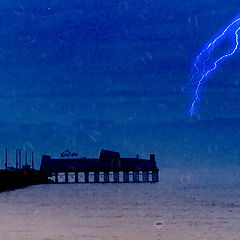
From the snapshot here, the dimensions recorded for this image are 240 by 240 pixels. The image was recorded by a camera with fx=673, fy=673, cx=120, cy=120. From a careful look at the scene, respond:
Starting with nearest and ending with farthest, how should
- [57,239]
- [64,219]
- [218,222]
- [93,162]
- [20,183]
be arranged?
[57,239] → [218,222] → [64,219] → [20,183] → [93,162]

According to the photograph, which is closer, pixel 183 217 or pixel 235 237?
pixel 235 237

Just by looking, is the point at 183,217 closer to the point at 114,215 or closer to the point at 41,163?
the point at 114,215

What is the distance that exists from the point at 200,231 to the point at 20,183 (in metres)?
118

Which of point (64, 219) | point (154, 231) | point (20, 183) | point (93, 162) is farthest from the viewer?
point (93, 162)

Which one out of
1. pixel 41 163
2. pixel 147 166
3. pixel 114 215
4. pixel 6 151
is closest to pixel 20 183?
pixel 6 151

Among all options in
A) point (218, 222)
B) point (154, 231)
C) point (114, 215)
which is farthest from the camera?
point (114, 215)

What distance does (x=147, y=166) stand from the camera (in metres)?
171

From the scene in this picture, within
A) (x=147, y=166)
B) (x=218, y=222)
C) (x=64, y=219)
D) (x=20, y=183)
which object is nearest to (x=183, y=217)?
(x=218, y=222)

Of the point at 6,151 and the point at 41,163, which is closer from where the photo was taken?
the point at 6,151

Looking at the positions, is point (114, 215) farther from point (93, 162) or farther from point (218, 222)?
point (93, 162)

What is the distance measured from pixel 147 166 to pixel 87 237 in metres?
134

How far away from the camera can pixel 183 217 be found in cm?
5212

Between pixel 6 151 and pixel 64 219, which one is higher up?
pixel 6 151

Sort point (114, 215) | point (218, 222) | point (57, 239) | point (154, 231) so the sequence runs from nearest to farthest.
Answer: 1. point (57, 239)
2. point (154, 231)
3. point (218, 222)
4. point (114, 215)
